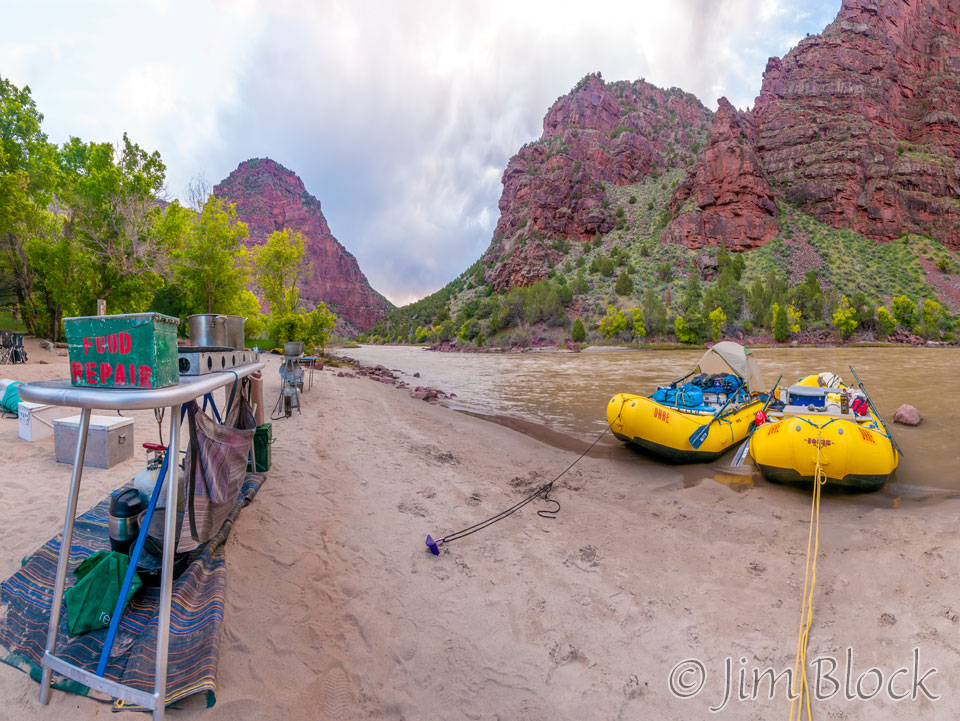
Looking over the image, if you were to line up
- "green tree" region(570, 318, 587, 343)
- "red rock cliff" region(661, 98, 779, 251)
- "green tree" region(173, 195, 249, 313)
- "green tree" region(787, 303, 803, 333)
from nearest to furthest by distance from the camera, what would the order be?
"green tree" region(173, 195, 249, 313), "green tree" region(787, 303, 803, 333), "green tree" region(570, 318, 587, 343), "red rock cliff" region(661, 98, 779, 251)

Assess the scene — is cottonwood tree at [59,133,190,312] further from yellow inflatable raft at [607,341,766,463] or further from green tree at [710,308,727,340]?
green tree at [710,308,727,340]

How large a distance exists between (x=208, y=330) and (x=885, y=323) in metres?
67.9

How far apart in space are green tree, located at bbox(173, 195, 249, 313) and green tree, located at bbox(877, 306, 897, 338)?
220 ft

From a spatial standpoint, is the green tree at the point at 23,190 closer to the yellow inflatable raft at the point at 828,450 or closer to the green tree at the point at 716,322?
the yellow inflatable raft at the point at 828,450

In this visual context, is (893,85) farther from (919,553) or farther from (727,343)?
(919,553)

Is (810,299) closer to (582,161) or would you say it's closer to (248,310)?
(248,310)

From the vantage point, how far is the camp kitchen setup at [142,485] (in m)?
2.24

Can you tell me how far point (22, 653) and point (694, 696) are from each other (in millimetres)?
4440

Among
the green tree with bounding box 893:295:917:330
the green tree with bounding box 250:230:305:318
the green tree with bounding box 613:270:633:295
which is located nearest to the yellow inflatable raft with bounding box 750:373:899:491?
the green tree with bounding box 250:230:305:318

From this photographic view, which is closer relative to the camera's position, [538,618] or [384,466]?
[538,618]

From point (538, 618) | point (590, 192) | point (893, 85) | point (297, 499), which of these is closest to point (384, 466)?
point (297, 499)

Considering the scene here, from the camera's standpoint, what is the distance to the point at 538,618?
11.5 feet

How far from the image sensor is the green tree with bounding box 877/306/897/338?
4800cm

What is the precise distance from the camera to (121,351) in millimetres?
2250
